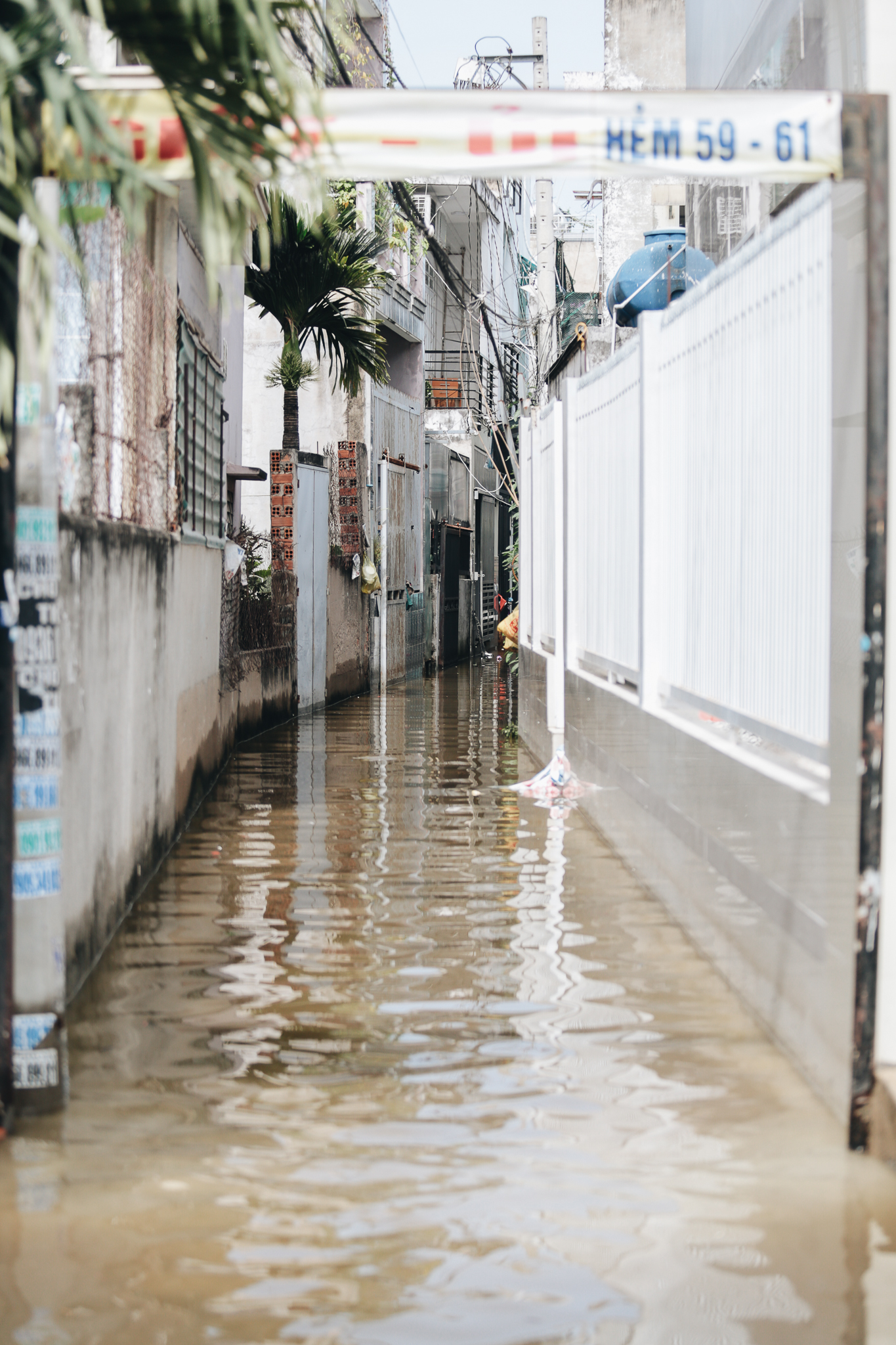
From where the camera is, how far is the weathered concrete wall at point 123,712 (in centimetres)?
529

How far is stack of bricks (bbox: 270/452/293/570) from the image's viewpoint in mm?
14945

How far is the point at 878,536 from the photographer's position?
3.70m

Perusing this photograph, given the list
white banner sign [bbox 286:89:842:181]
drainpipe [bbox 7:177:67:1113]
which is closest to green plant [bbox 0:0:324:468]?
drainpipe [bbox 7:177:67:1113]

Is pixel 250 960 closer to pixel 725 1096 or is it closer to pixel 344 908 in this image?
pixel 344 908

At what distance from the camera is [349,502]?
17844 millimetres

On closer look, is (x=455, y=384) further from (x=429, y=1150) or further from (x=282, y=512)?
(x=429, y=1150)

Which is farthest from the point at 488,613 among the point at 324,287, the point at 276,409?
the point at 324,287

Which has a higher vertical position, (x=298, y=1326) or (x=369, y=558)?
(x=369, y=558)

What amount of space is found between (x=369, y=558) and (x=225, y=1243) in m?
15.8

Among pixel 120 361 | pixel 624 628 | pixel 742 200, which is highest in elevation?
pixel 742 200

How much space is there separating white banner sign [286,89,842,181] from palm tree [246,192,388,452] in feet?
35.9

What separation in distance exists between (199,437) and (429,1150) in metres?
7.16

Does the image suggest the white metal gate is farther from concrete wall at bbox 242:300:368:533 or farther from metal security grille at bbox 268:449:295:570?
concrete wall at bbox 242:300:368:533

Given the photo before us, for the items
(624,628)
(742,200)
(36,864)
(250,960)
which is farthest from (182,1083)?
(742,200)
